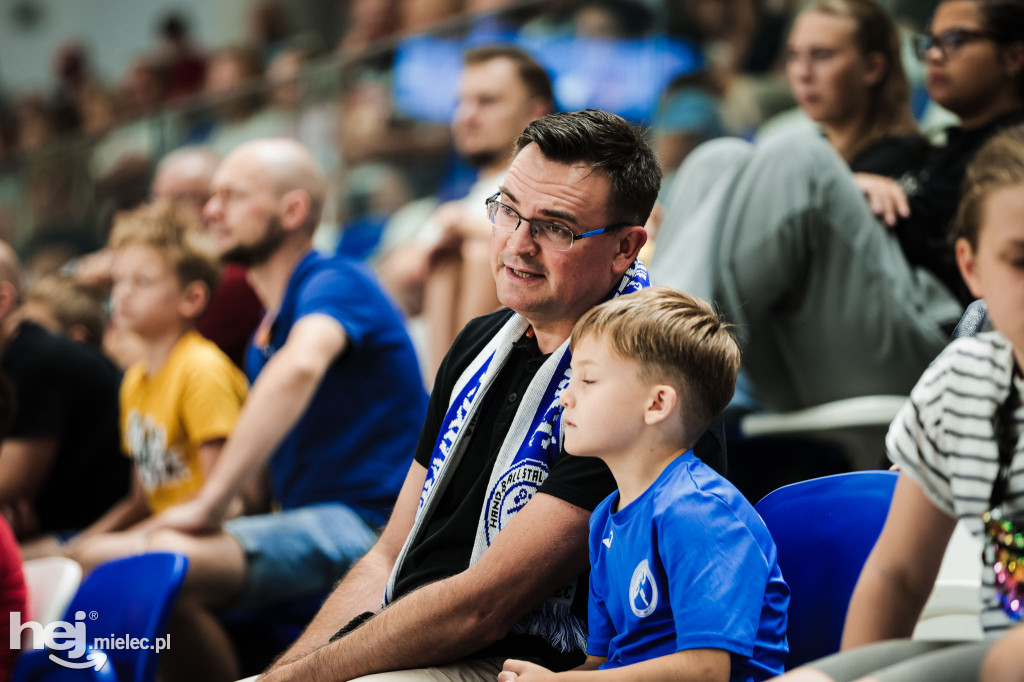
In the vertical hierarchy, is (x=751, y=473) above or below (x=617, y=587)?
below

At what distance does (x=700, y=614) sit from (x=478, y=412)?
593mm

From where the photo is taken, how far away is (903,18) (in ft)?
10.5

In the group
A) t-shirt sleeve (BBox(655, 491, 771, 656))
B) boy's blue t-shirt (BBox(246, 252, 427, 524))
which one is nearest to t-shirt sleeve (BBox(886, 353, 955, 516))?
t-shirt sleeve (BBox(655, 491, 771, 656))

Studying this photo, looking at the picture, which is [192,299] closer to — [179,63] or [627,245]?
[627,245]

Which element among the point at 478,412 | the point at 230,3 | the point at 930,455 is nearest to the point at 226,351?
the point at 478,412

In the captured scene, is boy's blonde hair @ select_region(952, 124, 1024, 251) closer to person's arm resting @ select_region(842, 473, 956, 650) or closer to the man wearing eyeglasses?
person's arm resting @ select_region(842, 473, 956, 650)

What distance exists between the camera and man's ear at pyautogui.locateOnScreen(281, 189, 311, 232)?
10.5 feet

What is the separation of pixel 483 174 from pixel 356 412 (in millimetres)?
1011

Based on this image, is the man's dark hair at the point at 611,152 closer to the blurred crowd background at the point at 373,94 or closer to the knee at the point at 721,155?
the knee at the point at 721,155

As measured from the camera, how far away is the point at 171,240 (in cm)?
328

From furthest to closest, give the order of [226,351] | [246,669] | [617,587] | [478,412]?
[226,351]
[246,669]
[478,412]
[617,587]

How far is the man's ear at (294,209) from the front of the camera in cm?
319

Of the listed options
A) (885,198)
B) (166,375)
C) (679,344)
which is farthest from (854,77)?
(166,375)

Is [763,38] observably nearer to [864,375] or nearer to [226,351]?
[864,375]
